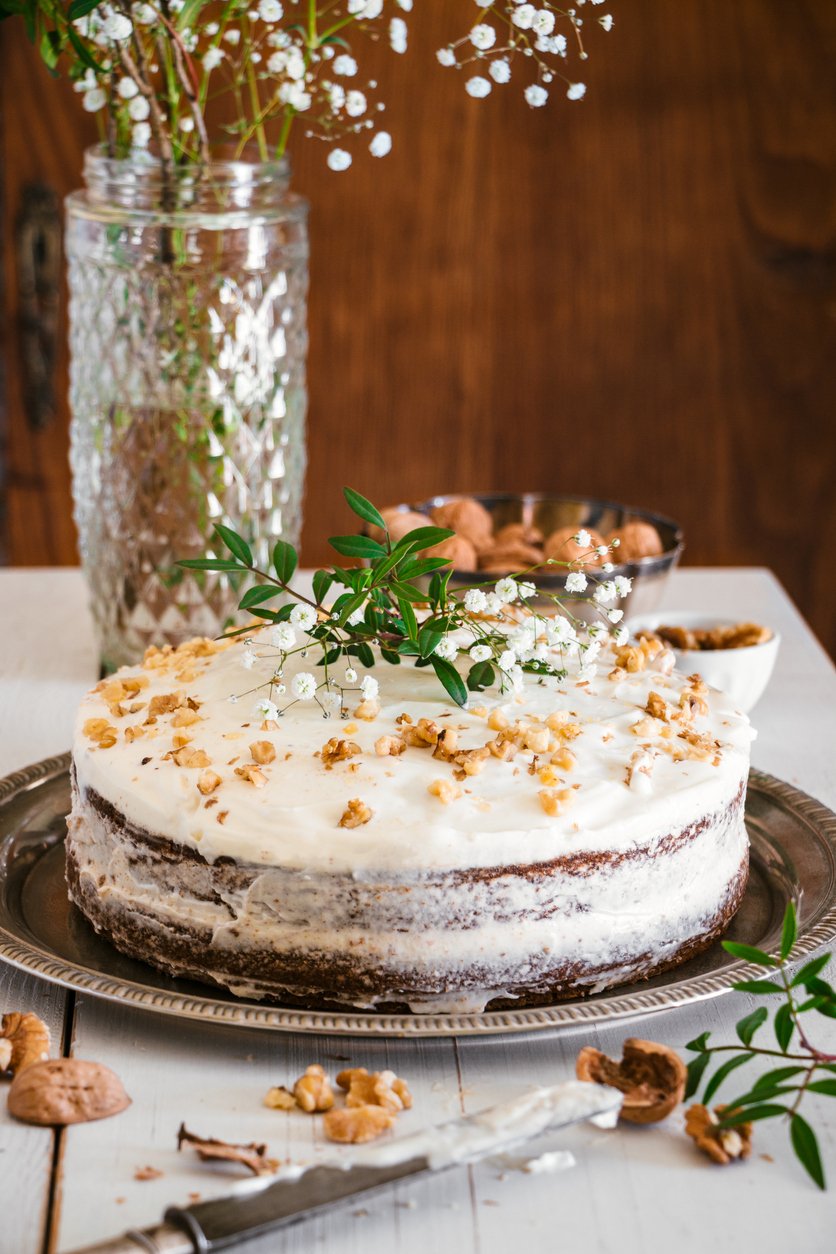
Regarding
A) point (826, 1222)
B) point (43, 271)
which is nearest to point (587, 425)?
point (43, 271)

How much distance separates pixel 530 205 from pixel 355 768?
2.17 metres

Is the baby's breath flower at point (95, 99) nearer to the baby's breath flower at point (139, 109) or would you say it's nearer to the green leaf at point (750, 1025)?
the baby's breath flower at point (139, 109)

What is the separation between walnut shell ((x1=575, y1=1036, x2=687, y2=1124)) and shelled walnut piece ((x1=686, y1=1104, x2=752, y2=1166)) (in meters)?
0.01

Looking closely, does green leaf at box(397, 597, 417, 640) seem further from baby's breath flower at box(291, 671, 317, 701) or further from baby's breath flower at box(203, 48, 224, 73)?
baby's breath flower at box(203, 48, 224, 73)

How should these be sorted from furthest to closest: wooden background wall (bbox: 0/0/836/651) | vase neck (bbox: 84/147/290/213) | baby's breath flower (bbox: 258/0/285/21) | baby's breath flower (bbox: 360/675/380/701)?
wooden background wall (bbox: 0/0/836/651) < vase neck (bbox: 84/147/290/213) < baby's breath flower (bbox: 258/0/285/21) < baby's breath flower (bbox: 360/675/380/701)

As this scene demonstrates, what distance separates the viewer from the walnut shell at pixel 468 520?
70.1 inches

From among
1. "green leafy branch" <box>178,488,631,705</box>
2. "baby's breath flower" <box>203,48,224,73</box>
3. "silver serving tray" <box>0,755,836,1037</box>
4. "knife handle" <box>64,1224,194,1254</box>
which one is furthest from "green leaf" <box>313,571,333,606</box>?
"baby's breath flower" <box>203,48,224,73</box>

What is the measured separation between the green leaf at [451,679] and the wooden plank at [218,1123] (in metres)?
0.24

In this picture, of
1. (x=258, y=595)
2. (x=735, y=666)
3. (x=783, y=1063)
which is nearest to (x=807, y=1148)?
(x=783, y=1063)

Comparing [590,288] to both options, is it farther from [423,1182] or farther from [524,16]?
[423,1182]

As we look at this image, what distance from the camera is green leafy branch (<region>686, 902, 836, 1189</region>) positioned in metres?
0.84

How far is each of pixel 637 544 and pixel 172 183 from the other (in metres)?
0.64

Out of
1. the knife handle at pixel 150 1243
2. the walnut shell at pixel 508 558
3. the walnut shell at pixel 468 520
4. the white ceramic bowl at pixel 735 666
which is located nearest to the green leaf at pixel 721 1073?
the knife handle at pixel 150 1243

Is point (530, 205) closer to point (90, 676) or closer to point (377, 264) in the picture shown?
point (377, 264)
